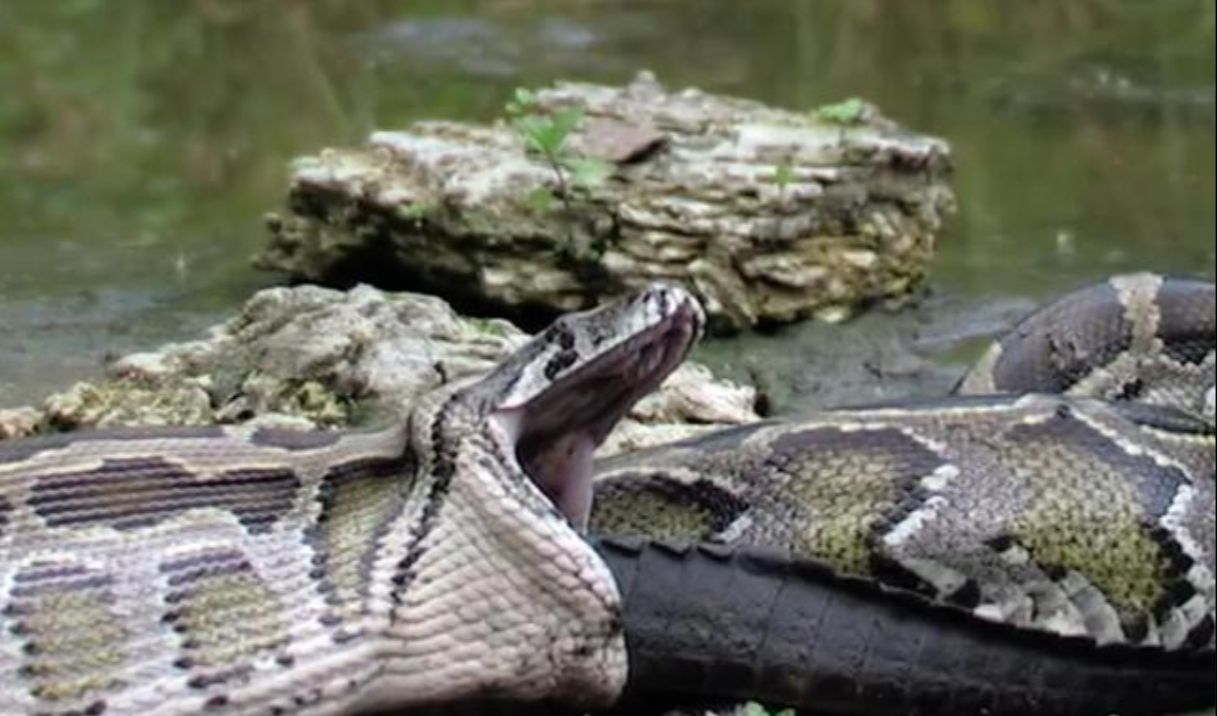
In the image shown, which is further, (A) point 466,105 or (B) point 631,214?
(A) point 466,105

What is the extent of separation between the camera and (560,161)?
332 inches

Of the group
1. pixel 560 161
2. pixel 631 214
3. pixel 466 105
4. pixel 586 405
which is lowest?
pixel 466 105

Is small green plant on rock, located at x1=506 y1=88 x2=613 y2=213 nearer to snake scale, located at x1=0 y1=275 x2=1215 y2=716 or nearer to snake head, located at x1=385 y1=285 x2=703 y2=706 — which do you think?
snake scale, located at x1=0 y1=275 x2=1215 y2=716

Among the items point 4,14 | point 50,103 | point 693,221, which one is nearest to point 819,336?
point 693,221

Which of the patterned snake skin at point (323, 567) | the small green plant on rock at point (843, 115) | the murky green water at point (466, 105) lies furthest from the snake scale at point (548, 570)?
the small green plant on rock at point (843, 115)

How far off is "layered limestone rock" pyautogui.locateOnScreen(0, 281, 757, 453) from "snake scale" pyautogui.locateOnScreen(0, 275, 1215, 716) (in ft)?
2.44

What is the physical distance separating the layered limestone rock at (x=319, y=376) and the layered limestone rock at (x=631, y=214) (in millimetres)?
1288

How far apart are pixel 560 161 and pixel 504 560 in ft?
12.7

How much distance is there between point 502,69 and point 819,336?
6.28 m

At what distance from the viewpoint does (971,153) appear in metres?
12.9

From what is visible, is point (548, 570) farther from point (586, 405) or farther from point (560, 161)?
point (560, 161)

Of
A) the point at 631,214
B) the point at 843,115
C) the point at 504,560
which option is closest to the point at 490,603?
the point at 504,560

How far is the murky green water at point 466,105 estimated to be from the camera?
9086 mm

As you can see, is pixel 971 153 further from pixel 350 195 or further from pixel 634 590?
pixel 634 590
